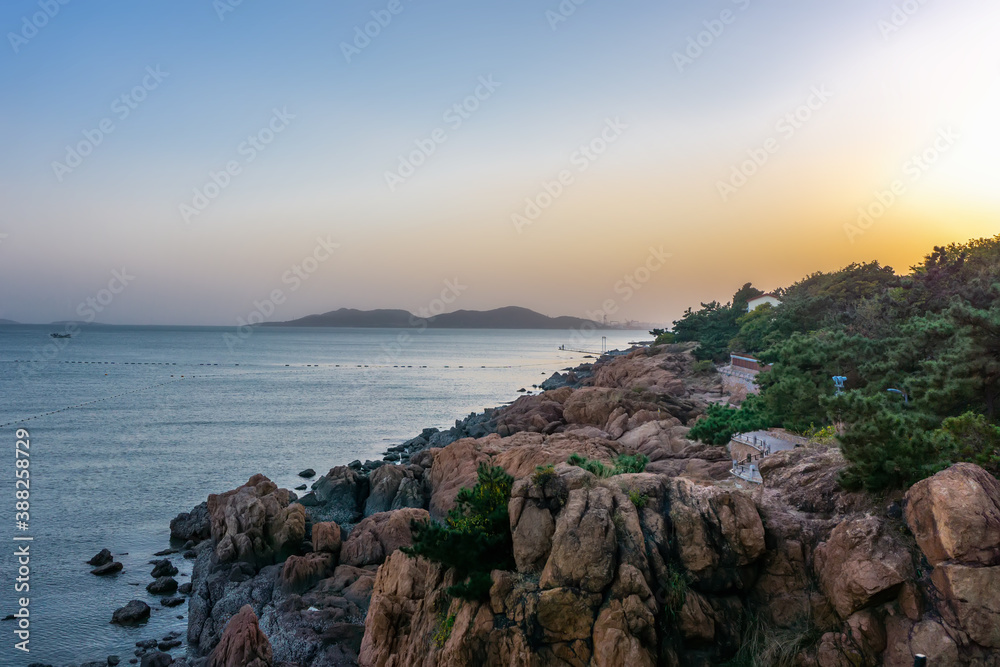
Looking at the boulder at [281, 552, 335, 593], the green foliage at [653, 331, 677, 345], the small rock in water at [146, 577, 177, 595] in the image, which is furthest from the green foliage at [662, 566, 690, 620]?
the green foliage at [653, 331, 677, 345]

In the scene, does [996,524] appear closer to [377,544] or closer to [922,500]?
[922,500]

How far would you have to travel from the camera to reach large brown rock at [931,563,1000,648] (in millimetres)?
10742

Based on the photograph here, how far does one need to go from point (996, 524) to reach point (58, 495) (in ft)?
134

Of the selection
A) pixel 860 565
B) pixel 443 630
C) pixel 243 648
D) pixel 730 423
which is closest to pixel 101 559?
pixel 243 648

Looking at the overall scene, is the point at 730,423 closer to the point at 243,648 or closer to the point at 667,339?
the point at 243,648

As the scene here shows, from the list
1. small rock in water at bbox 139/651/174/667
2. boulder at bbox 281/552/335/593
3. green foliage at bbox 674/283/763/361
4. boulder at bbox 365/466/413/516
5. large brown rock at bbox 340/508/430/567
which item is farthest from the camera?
green foliage at bbox 674/283/763/361

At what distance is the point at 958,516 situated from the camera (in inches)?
449

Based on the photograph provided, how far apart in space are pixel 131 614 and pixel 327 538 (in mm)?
6517

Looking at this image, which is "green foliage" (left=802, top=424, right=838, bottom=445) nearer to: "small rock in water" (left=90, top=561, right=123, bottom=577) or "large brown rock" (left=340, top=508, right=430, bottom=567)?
"large brown rock" (left=340, top=508, right=430, bottom=567)

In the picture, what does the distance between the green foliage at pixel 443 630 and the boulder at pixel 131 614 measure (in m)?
12.7

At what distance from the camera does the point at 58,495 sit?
34969 millimetres

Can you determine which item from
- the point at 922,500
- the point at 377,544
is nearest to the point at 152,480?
the point at 377,544

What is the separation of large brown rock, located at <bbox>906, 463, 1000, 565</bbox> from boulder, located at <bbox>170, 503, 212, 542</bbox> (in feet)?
87.4

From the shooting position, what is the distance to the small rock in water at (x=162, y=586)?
23.0 meters
